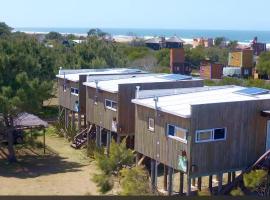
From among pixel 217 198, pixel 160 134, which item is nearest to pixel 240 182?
pixel 160 134

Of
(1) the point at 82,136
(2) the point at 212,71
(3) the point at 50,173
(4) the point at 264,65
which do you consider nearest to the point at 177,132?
(3) the point at 50,173

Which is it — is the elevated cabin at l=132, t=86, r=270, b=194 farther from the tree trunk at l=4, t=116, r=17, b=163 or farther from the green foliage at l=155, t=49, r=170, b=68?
the green foliage at l=155, t=49, r=170, b=68

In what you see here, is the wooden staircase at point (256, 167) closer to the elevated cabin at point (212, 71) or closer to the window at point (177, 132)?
the window at point (177, 132)

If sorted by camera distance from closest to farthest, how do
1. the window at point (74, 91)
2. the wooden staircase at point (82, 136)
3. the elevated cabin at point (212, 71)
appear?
the wooden staircase at point (82, 136), the window at point (74, 91), the elevated cabin at point (212, 71)

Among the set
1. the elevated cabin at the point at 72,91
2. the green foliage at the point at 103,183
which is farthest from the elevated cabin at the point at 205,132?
the elevated cabin at the point at 72,91

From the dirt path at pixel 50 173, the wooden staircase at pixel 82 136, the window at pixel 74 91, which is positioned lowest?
the dirt path at pixel 50 173

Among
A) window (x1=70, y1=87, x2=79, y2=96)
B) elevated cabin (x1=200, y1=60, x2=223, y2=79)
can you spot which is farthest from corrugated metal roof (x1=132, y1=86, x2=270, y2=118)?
elevated cabin (x1=200, y1=60, x2=223, y2=79)

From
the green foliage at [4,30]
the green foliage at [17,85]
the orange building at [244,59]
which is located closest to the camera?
the green foliage at [17,85]
